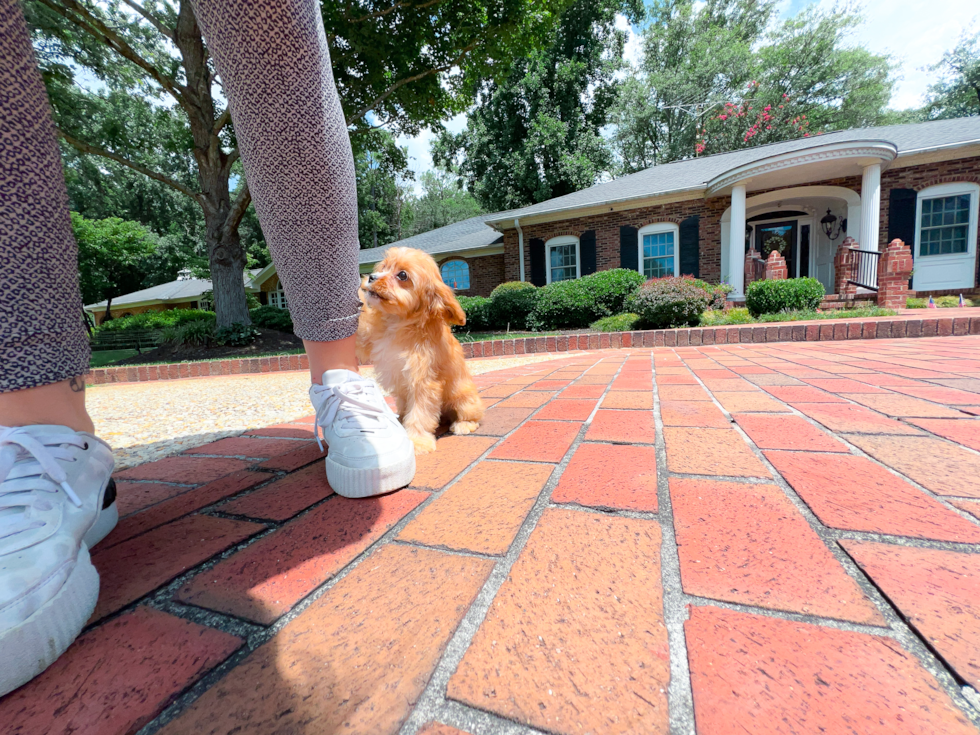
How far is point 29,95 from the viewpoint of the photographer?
89cm

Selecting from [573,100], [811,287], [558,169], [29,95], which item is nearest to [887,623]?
[29,95]

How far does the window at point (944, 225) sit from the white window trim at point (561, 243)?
28.4 feet

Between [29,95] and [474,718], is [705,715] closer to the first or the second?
[474,718]

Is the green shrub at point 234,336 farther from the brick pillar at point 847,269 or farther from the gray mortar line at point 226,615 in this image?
the brick pillar at point 847,269

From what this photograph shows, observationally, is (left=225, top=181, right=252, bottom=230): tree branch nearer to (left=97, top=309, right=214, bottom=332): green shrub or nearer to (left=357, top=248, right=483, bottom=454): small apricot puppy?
(left=97, top=309, right=214, bottom=332): green shrub

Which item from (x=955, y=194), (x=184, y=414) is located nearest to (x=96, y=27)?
(x=184, y=414)

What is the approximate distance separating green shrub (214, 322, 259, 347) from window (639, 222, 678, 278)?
36.1ft

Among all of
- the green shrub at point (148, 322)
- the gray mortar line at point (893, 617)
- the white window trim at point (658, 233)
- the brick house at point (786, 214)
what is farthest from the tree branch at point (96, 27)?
the white window trim at point (658, 233)

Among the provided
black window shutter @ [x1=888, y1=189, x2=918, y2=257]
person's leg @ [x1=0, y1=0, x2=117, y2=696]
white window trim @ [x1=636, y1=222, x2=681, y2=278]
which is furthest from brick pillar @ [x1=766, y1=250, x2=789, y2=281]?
person's leg @ [x1=0, y1=0, x2=117, y2=696]

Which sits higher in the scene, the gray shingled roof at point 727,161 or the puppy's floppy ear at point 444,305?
the gray shingled roof at point 727,161

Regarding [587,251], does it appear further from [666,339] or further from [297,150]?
[297,150]

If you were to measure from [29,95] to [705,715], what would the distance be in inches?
65.8

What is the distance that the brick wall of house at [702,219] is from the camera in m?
10.2

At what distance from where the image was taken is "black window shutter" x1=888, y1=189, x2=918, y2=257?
34.4 ft
